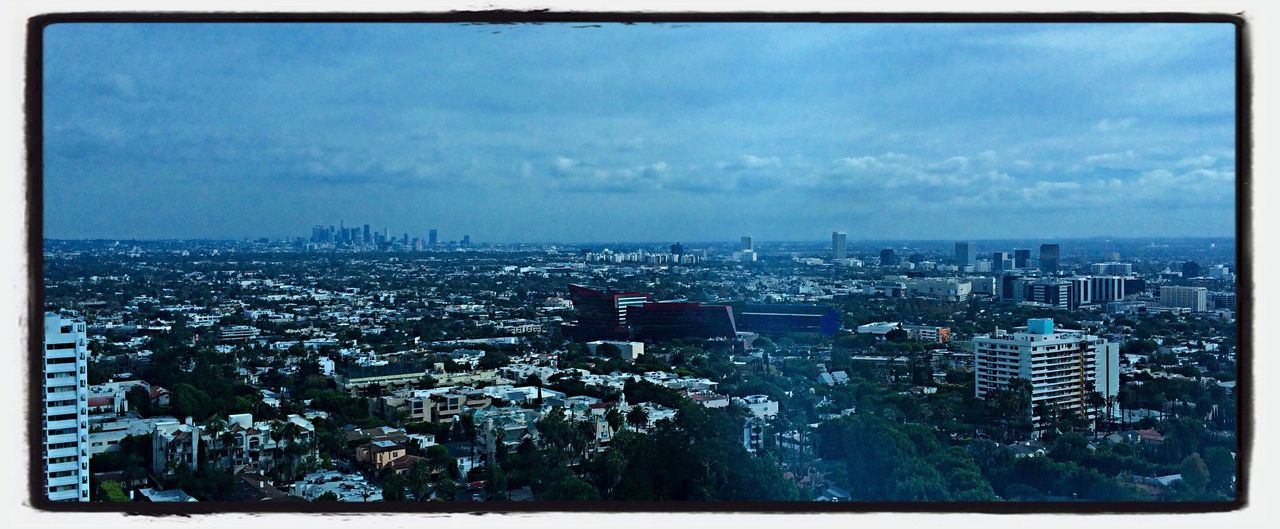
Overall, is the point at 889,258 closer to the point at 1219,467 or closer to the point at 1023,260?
the point at 1023,260

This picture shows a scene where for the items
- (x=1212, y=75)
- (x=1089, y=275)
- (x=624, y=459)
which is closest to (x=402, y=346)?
(x=624, y=459)

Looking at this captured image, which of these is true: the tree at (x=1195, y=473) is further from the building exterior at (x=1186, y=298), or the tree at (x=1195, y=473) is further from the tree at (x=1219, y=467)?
the building exterior at (x=1186, y=298)

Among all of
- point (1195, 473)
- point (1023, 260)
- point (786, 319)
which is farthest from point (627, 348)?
point (1195, 473)

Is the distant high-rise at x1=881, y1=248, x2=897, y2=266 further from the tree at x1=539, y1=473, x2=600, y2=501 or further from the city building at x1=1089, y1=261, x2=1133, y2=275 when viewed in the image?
the tree at x1=539, y1=473, x2=600, y2=501

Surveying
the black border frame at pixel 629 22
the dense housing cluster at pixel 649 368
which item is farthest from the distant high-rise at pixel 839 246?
the black border frame at pixel 629 22

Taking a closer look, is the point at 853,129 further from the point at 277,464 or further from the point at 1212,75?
the point at 277,464

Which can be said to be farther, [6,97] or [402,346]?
[402,346]

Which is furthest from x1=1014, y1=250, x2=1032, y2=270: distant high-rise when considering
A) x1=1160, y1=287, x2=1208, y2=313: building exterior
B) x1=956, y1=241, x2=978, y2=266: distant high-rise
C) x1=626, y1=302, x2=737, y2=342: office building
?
x1=626, y1=302, x2=737, y2=342: office building
